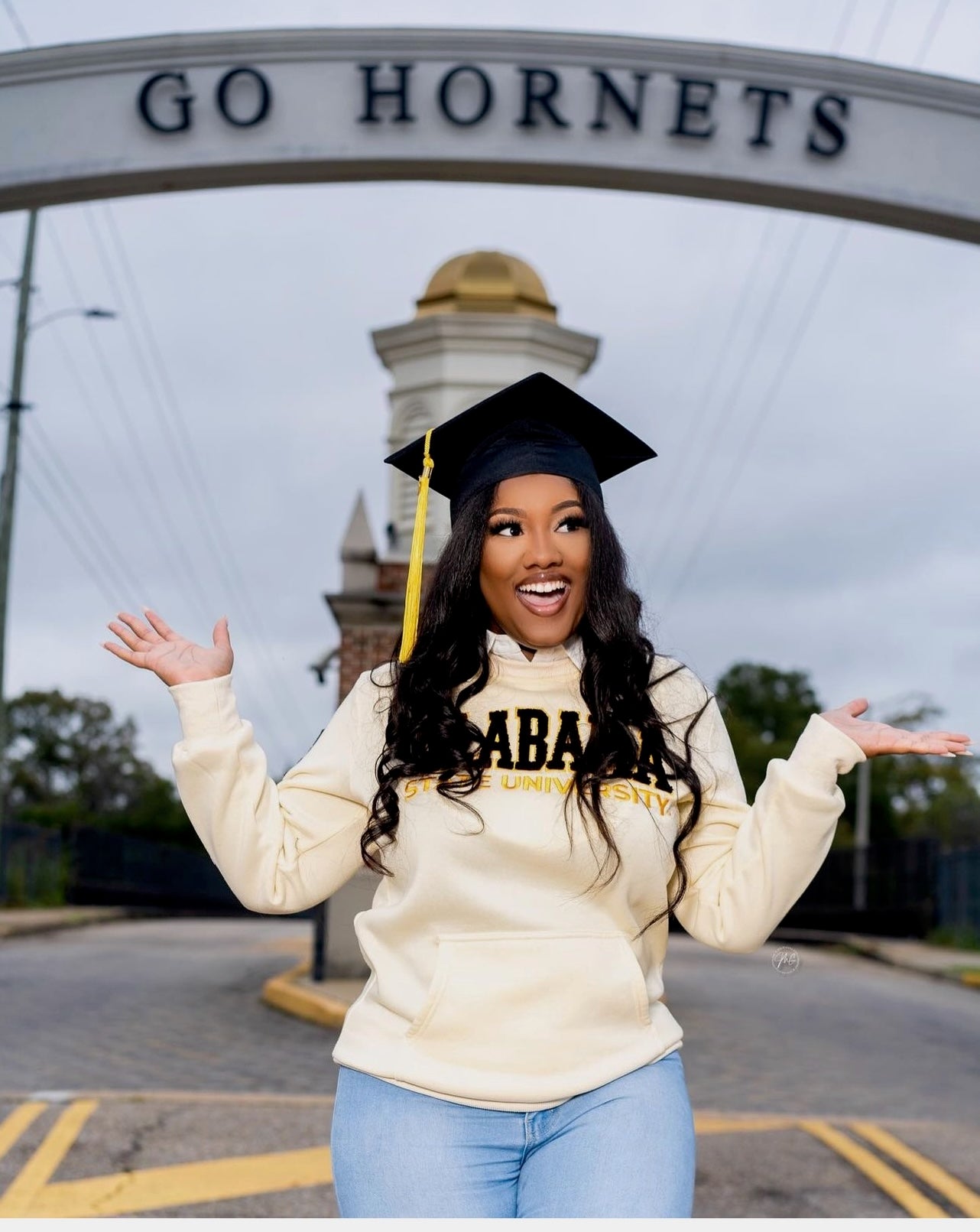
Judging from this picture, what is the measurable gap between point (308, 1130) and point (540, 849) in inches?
206

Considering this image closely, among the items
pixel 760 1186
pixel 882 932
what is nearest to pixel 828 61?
pixel 760 1186

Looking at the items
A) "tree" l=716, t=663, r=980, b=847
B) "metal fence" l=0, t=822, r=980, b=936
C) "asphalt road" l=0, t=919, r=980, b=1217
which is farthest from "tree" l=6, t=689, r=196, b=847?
"asphalt road" l=0, t=919, r=980, b=1217

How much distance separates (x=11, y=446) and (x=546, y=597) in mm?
23798

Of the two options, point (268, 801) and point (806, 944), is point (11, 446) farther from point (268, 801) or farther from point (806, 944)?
point (268, 801)

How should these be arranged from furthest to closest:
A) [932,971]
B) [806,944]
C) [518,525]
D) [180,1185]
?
[806,944], [932,971], [180,1185], [518,525]

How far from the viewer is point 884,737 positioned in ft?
8.46

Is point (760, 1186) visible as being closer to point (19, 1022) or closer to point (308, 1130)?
point (308, 1130)

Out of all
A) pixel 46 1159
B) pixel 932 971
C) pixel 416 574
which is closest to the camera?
pixel 416 574

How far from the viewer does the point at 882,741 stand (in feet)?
8.43

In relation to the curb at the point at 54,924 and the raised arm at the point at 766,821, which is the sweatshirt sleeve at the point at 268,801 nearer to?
the raised arm at the point at 766,821

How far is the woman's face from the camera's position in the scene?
9.05 ft

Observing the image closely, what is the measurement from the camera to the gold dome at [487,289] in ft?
42.3

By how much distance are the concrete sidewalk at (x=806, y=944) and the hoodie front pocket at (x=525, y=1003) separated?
858cm

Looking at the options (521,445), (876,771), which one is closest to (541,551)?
(521,445)
